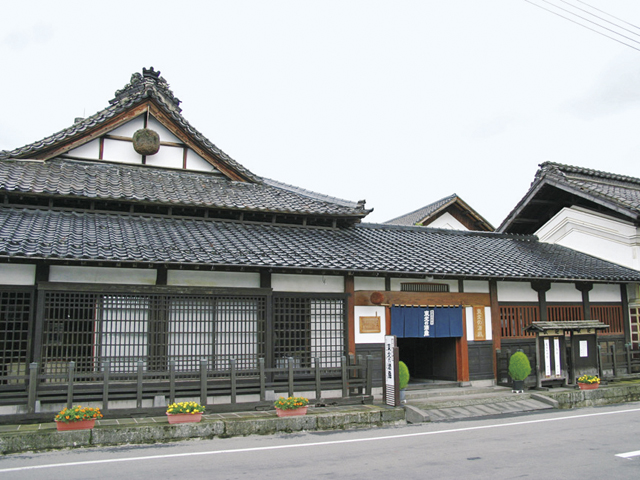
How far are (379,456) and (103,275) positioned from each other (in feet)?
25.1

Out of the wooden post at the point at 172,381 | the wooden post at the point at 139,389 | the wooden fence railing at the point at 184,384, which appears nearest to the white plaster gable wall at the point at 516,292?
the wooden fence railing at the point at 184,384

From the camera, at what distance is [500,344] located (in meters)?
17.2

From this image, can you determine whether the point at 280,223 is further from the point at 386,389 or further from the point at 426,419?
the point at 426,419

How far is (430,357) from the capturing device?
1812 centimetres

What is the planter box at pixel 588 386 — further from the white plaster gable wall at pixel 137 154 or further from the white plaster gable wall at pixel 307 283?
the white plaster gable wall at pixel 137 154

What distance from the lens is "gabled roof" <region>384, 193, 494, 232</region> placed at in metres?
33.8

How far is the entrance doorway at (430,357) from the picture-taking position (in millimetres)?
17062

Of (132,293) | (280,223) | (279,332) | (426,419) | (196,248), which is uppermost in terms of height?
(280,223)

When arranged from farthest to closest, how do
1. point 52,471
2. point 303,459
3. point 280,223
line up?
point 280,223 → point 303,459 → point 52,471

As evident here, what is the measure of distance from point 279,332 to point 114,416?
179 inches

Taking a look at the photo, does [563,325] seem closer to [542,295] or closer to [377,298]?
[542,295]

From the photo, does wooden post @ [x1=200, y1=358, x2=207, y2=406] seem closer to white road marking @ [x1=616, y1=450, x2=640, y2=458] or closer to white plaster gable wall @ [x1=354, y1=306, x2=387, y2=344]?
white plaster gable wall @ [x1=354, y1=306, x2=387, y2=344]

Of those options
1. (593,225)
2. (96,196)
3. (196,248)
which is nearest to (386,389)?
(196,248)

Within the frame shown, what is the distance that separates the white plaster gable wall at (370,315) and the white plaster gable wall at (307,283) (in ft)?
2.81
